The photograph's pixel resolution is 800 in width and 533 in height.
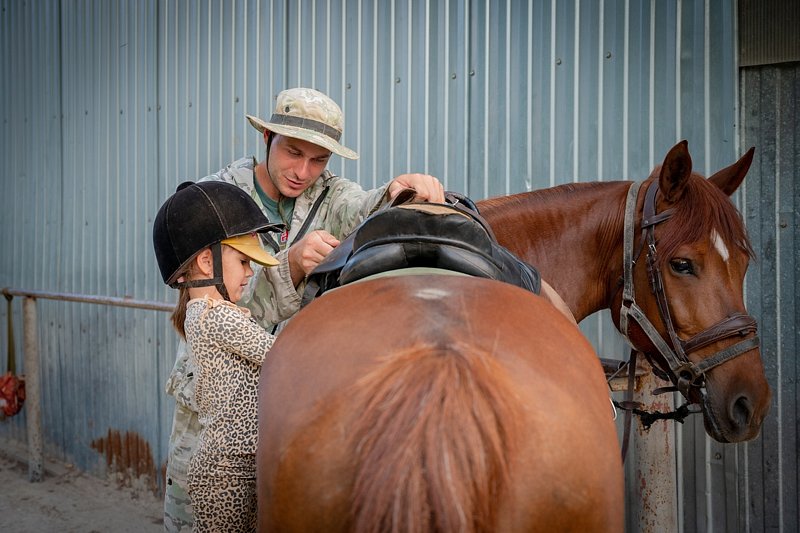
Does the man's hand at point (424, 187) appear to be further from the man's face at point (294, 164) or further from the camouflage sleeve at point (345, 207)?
the man's face at point (294, 164)

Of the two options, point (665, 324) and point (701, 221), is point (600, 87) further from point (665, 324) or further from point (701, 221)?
point (665, 324)

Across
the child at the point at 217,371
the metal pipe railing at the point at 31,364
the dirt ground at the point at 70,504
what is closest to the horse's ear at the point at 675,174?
the child at the point at 217,371

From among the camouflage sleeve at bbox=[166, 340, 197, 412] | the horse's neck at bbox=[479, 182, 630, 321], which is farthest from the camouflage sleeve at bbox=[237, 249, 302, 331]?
the horse's neck at bbox=[479, 182, 630, 321]

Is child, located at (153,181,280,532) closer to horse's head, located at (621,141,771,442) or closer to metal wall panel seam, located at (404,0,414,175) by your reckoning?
horse's head, located at (621,141,771,442)

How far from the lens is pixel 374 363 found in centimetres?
120

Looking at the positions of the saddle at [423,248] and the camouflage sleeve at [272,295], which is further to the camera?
the camouflage sleeve at [272,295]

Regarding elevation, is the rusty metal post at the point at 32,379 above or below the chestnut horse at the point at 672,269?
below

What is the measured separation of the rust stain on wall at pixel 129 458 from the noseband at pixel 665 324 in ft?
14.2

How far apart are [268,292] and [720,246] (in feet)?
4.85

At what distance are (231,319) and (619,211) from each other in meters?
1.46

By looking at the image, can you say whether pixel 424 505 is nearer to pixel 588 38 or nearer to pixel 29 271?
pixel 588 38

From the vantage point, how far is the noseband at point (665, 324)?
2.28 meters

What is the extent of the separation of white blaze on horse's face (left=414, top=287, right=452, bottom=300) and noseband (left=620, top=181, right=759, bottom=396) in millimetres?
1292

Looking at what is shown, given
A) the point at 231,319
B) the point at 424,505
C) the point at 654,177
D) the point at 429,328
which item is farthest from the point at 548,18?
the point at 424,505
